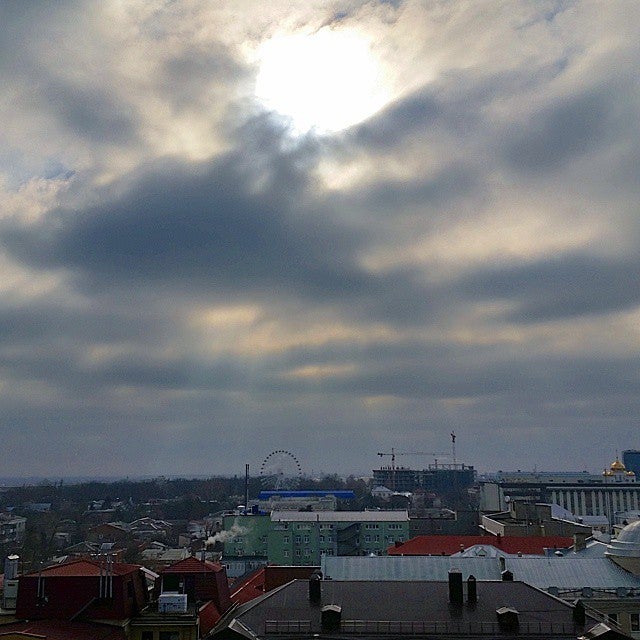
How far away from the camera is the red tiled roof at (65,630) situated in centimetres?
4284

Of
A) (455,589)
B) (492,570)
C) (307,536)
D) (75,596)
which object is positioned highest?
(455,589)

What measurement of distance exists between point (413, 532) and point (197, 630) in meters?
105

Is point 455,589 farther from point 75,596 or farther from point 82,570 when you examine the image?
point 82,570

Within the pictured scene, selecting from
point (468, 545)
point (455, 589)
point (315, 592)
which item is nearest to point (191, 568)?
point (315, 592)

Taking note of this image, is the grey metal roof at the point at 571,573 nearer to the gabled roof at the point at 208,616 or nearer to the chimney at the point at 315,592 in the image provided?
the chimney at the point at 315,592

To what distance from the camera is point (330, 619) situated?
132 feet

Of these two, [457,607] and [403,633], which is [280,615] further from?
[457,607]

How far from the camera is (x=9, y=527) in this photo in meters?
196

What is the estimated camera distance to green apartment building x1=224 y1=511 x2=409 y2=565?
13588 centimetres

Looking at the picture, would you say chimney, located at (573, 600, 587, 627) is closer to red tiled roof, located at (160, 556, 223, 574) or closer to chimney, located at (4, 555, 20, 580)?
red tiled roof, located at (160, 556, 223, 574)

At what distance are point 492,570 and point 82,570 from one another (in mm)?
31768

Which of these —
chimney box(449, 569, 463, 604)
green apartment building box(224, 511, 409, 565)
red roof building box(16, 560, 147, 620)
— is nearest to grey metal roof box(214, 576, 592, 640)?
chimney box(449, 569, 463, 604)

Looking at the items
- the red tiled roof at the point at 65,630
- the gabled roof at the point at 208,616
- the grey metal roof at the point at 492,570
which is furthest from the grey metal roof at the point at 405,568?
the red tiled roof at the point at 65,630

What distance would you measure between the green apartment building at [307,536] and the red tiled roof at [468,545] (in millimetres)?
40938
